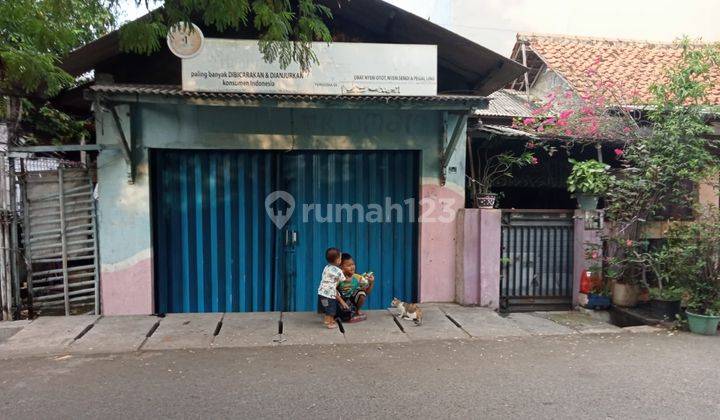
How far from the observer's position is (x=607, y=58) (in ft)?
35.0

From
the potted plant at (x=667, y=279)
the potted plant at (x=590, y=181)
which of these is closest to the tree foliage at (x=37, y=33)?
the potted plant at (x=590, y=181)

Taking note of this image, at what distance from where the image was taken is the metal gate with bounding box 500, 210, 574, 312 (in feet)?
21.3

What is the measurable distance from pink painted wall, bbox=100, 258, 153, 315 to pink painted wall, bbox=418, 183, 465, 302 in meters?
3.56

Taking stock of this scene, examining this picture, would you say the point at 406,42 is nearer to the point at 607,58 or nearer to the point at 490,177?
the point at 490,177

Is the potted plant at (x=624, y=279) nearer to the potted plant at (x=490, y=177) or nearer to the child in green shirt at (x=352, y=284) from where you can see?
the potted plant at (x=490, y=177)

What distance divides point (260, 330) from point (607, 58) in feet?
32.0

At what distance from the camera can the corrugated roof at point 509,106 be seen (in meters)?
8.55

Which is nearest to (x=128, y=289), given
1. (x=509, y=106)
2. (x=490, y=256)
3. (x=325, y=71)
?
(x=325, y=71)

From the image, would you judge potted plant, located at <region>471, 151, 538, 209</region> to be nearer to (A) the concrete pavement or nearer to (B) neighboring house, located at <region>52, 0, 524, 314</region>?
(B) neighboring house, located at <region>52, 0, 524, 314</region>

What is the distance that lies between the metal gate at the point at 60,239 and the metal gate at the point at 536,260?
5416 millimetres

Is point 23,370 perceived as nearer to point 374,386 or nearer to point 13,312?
point 13,312

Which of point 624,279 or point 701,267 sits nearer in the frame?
point 701,267

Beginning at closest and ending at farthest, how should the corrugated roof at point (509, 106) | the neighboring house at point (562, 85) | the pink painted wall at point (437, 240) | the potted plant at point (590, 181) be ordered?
1. the potted plant at point (590, 181)
2. the pink painted wall at point (437, 240)
3. the neighboring house at point (562, 85)
4. the corrugated roof at point (509, 106)

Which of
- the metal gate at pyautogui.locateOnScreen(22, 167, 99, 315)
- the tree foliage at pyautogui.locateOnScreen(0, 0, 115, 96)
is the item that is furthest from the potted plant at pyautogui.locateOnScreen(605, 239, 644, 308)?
the metal gate at pyautogui.locateOnScreen(22, 167, 99, 315)
